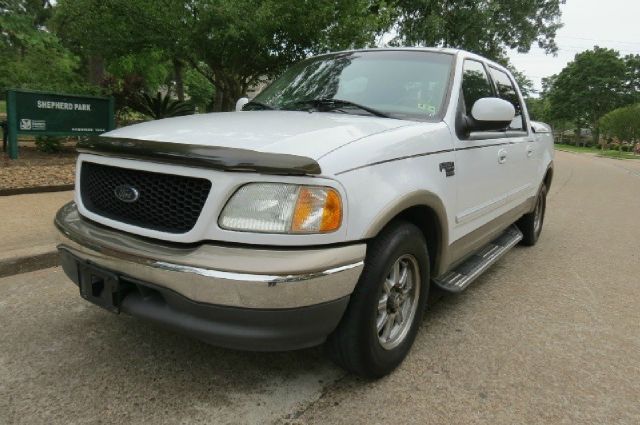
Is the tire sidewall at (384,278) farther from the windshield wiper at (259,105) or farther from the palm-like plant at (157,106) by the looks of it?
the palm-like plant at (157,106)

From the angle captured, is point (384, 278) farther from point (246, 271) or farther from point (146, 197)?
point (146, 197)

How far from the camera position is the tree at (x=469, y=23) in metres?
14.4

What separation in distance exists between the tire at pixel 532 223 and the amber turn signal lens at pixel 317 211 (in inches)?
157

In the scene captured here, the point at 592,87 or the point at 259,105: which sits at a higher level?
the point at 592,87

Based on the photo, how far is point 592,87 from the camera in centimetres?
6241

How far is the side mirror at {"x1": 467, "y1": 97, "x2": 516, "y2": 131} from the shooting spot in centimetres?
305

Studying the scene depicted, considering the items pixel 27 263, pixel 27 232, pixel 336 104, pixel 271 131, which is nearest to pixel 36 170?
pixel 27 232

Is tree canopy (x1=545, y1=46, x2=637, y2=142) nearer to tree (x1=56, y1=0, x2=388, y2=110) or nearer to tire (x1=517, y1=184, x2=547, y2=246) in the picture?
tree (x1=56, y1=0, x2=388, y2=110)

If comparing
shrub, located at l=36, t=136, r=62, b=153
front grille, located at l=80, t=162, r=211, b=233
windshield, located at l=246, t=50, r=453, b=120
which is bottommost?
shrub, located at l=36, t=136, r=62, b=153

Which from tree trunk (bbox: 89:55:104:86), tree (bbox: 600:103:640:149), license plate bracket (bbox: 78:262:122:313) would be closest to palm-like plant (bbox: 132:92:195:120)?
tree trunk (bbox: 89:55:104:86)

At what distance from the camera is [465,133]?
10.4 ft

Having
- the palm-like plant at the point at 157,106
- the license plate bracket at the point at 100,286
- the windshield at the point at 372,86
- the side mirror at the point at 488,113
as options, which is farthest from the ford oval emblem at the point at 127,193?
the palm-like plant at the point at 157,106

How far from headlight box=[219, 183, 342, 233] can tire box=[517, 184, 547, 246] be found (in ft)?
13.3

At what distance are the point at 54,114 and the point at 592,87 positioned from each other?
66727mm
